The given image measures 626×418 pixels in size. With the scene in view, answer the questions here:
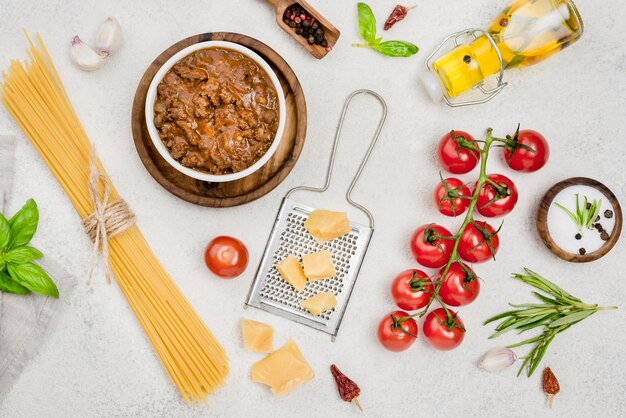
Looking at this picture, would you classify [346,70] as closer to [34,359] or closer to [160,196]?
[160,196]

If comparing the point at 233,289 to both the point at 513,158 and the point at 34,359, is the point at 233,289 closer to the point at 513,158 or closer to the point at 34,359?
the point at 34,359

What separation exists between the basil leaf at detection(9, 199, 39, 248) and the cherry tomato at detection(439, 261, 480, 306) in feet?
4.73

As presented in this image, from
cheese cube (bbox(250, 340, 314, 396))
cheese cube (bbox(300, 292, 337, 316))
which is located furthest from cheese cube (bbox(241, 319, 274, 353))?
cheese cube (bbox(300, 292, 337, 316))

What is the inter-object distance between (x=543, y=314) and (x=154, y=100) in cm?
152

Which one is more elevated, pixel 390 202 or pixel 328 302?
pixel 390 202

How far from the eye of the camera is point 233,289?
2139 millimetres

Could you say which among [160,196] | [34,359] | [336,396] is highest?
[160,196]

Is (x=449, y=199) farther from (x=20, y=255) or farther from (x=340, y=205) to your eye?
(x=20, y=255)

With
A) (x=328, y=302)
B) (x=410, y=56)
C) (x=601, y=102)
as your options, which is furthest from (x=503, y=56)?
(x=328, y=302)

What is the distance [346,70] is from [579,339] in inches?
52.8

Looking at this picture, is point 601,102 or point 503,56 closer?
point 503,56

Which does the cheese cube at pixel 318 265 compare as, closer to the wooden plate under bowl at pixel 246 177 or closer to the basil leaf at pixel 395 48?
the wooden plate under bowl at pixel 246 177

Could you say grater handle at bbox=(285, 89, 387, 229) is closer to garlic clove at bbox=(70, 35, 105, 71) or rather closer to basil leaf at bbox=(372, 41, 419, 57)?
basil leaf at bbox=(372, 41, 419, 57)

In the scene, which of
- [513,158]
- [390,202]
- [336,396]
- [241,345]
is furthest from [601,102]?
[241,345]
